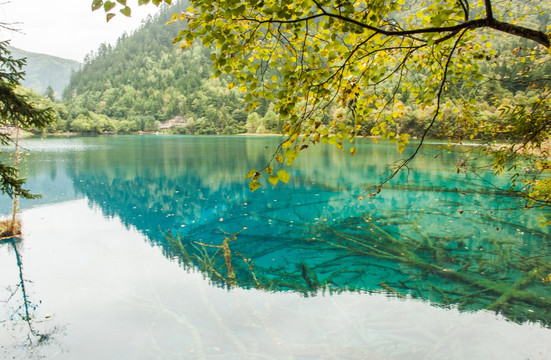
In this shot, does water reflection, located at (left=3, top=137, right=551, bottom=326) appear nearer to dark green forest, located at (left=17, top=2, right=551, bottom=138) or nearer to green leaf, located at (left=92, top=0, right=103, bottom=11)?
green leaf, located at (left=92, top=0, right=103, bottom=11)

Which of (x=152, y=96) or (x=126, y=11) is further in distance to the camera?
(x=152, y=96)

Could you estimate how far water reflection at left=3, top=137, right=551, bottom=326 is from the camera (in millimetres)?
9258

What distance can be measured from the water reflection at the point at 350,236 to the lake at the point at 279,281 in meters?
0.07

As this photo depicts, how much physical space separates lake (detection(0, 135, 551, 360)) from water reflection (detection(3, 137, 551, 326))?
0.07m

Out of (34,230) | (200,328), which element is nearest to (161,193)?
(34,230)

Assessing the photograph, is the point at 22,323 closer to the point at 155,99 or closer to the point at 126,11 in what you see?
the point at 126,11

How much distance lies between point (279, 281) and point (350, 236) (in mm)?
4547

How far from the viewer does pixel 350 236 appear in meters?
13.1

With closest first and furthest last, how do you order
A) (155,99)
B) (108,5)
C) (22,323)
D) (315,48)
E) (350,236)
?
(108,5)
(315,48)
(22,323)
(350,236)
(155,99)

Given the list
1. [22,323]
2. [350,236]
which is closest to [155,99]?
[350,236]

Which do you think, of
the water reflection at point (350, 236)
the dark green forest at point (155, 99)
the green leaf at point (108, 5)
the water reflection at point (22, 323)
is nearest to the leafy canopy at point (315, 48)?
the green leaf at point (108, 5)

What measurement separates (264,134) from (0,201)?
9516cm

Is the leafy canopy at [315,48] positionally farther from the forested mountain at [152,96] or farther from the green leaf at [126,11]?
the forested mountain at [152,96]

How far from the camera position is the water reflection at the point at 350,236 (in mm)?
9258
